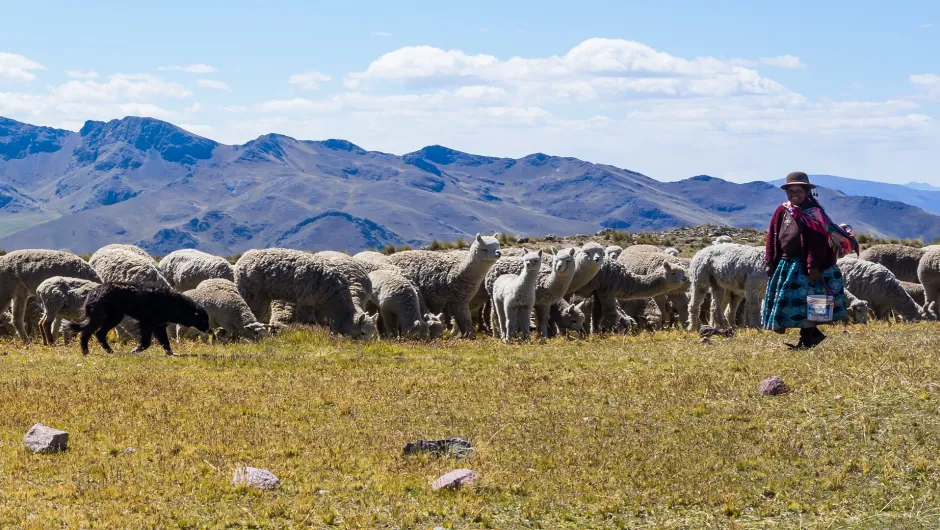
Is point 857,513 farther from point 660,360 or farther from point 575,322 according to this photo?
point 575,322

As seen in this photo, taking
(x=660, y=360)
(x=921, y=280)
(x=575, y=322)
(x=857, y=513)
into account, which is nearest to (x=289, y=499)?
(x=857, y=513)

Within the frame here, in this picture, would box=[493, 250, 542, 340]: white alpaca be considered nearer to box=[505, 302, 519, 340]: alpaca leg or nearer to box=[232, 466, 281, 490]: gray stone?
box=[505, 302, 519, 340]: alpaca leg

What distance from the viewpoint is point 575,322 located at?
2194 cm

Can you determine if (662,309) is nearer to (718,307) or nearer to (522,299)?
(718,307)

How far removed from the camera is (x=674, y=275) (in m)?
22.1

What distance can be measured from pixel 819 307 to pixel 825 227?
3.28 feet

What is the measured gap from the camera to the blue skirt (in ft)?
46.4

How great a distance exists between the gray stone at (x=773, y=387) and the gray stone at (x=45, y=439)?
6.97 m

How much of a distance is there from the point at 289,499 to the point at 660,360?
760 cm

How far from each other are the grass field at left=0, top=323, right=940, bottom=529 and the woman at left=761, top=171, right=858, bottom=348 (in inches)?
23.5

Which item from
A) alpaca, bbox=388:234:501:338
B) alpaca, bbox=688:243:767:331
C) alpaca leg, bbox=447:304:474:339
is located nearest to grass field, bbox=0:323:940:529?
alpaca, bbox=688:243:767:331

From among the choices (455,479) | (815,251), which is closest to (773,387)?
(815,251)

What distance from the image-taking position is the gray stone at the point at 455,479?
8758 mm

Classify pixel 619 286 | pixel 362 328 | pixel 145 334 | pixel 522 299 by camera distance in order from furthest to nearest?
pixel 619 286, pixel 522 299, pixel 362 328, pixel 145 334
